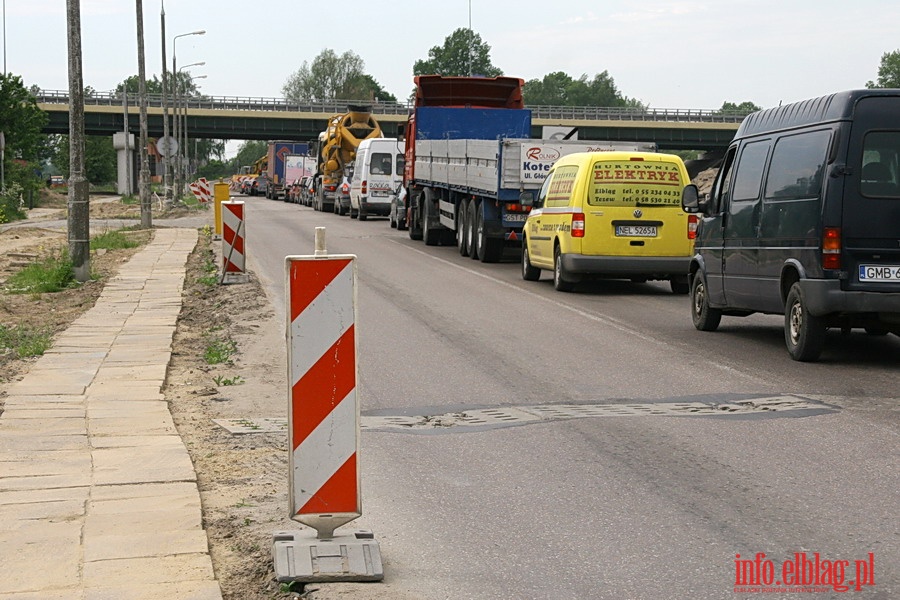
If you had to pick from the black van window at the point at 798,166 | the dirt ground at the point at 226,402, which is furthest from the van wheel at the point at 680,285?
the black van window at the point at 798,166

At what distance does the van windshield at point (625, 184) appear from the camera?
18.0 meters

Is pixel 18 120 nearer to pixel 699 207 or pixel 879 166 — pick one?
pixel 699 207

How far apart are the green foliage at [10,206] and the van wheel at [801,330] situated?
32.8 m

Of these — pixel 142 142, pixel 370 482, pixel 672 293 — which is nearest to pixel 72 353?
pixel 370 482

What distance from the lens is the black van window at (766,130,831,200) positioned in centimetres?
1109

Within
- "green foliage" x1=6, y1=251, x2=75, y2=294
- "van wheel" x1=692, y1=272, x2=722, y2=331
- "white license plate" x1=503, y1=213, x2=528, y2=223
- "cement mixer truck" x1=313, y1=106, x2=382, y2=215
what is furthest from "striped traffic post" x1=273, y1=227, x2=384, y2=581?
"cement mixer truck" x1=313, y1=106, x2=382, y2=215

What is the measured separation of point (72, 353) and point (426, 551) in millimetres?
6736

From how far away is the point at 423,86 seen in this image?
31906 millimetres

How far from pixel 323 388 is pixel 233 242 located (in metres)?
13.5

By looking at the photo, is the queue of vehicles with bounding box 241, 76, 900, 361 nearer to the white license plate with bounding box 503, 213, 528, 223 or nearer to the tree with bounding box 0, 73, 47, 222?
the white license plate with bounding box 503, 213, 528, 223

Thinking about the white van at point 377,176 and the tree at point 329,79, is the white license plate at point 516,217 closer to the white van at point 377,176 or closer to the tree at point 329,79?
the white van at point 377,176

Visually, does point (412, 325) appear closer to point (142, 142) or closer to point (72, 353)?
point (72, 353)

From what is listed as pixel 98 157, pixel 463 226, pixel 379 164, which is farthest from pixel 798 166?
pixel 98 157

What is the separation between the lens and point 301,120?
339 ft
